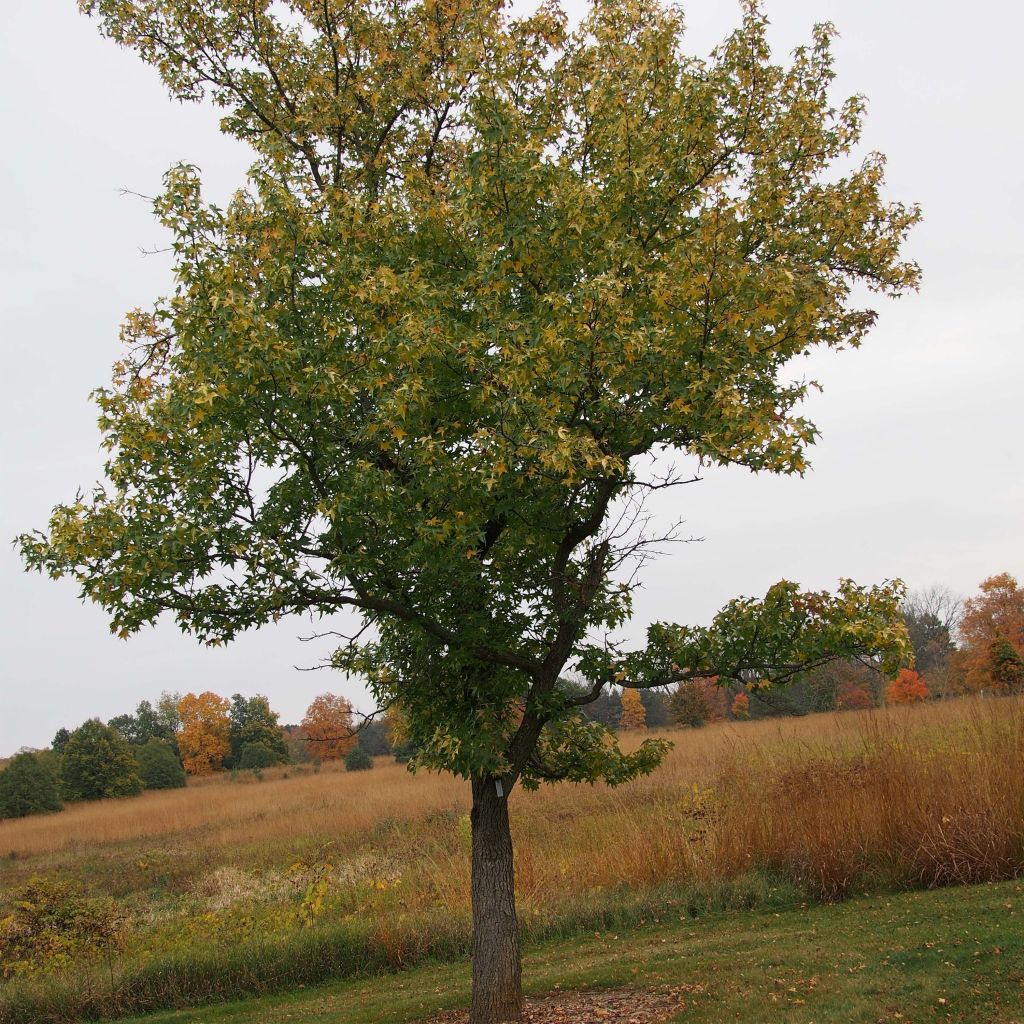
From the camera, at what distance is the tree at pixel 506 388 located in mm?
4906

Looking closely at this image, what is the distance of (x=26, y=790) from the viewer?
28422 mm

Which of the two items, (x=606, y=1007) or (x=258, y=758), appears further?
(x=258, y=758)

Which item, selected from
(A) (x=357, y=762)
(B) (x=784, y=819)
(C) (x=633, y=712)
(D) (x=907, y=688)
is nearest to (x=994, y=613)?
(D) (x=907, y=688)

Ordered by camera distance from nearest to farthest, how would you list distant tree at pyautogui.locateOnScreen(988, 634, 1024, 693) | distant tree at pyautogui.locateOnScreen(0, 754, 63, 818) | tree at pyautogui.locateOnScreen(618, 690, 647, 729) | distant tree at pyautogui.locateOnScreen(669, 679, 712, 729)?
1. distant tree at pyautogui.locateOnScreen(988, 634, 1024, 693)
2. distant tree at pyautogui.locateOnScreen(669, 679, 712, 729)
3. distant tree at pyautogui.locateOnScreen(0, 754, 63, 818)
4. tree at pyautogui.locateOnScreen(618, 690, 647, 729)

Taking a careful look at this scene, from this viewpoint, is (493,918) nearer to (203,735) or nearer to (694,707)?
(694,707)

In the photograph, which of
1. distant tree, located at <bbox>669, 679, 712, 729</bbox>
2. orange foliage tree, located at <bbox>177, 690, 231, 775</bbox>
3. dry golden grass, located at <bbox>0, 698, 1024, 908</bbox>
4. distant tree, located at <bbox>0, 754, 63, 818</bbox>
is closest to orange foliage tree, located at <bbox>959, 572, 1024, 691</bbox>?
distant tree, located at <bbox>669, 679, 712, 729</bbox>

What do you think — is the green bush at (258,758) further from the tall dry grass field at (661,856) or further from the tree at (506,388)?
the tree at (506,388)

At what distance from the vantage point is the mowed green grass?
5.34 meters

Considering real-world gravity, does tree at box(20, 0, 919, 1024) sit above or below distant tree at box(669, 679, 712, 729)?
above

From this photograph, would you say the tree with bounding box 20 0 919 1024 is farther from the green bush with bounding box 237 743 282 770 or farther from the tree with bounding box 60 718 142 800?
the green bush with bounding box 237 743 282 770

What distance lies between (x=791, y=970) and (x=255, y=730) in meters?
46.1

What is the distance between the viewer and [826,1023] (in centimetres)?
509

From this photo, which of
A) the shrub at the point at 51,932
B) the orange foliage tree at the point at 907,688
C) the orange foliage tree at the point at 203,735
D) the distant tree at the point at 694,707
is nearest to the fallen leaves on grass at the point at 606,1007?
the shrub at the point at 51,932

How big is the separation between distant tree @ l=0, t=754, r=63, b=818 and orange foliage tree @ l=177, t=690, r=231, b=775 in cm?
2127
